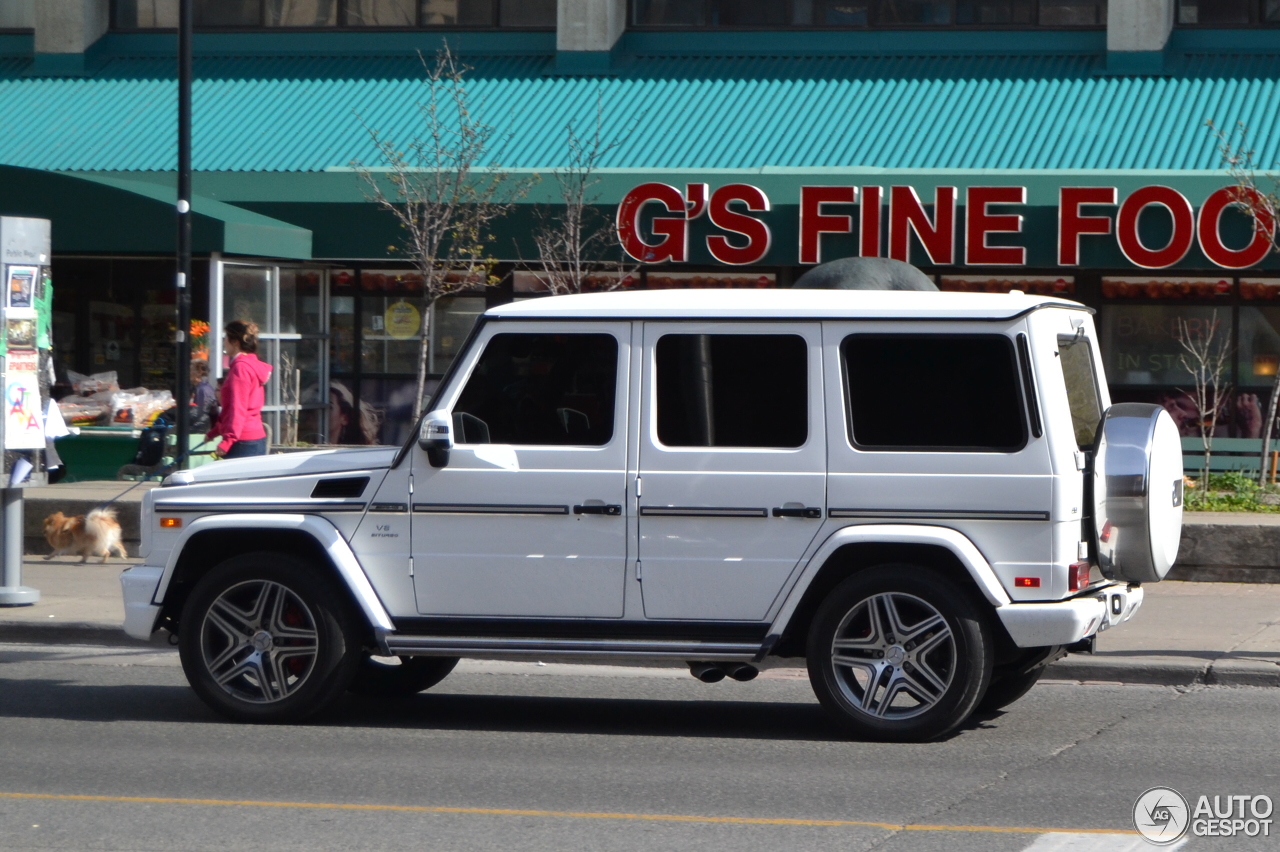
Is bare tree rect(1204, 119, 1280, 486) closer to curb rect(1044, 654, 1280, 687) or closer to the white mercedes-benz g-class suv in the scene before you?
curb rect(1044, 654, 1280, 687)

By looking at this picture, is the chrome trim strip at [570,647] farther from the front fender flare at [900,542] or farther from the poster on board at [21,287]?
the poster on board at [21,287]

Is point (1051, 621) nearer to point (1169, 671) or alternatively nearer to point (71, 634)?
point (1169, 671)

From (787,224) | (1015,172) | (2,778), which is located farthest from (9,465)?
(1015,172)

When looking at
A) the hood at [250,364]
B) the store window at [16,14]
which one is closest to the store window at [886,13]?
the store window at [16,14]

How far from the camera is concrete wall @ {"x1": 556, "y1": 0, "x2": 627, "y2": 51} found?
22.8 m

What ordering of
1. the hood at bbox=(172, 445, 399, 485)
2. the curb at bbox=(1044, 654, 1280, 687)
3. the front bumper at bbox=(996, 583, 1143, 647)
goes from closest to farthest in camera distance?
the front bumper at bbox=(996, 583, 1143, 647)
the hood at bbox=(172, 445, 399, 485)
the curb at bbox=(1044, 654, 1280, 687)

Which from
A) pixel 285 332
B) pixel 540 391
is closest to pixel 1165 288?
pixel 285 332

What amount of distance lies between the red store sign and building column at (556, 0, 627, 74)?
156 inches

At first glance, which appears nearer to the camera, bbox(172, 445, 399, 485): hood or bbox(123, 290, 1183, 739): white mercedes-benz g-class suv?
bbox(123, 290, 1183, 739): white mercedes-benz g-class suv

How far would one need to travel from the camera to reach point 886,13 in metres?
22.7

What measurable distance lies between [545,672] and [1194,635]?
423 centimetres

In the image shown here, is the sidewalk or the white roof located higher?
the white roof

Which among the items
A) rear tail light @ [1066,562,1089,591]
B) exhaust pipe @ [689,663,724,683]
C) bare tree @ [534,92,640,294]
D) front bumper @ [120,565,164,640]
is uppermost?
bare tree @ [534,92,640,294]

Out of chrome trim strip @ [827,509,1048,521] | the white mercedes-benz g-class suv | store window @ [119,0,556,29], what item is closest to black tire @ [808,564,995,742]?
the white mercedes-benz g-class suv
